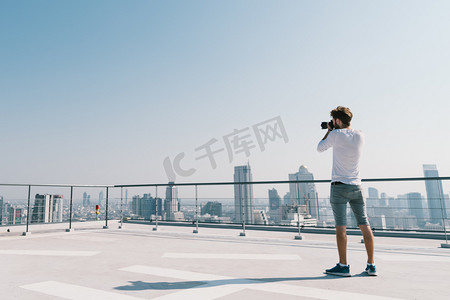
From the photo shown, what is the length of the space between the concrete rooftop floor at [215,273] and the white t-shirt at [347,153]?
0.61 meters

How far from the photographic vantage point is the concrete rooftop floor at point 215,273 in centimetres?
121

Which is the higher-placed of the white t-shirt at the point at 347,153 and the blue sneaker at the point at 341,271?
the white t-shirt at the point at 347,153

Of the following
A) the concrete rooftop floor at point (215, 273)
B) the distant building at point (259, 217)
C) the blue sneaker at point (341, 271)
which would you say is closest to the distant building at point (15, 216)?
the concrete rooftop floor at point (215, 273)

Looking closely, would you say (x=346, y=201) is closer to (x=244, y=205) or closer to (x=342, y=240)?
(x=342, y=240)

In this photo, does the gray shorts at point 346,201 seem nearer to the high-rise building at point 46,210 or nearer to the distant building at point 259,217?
the distant building at point 259,217

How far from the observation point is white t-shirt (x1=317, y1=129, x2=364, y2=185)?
1673mm

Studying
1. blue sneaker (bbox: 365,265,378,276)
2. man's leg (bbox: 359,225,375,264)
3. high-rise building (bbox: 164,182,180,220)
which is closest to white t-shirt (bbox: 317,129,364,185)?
man's leg (bbox: 359,225,375,264)

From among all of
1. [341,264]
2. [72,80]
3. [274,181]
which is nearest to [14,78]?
[72,80]

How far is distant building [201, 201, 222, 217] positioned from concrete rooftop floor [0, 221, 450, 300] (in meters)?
2.05

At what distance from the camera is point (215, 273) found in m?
1.61

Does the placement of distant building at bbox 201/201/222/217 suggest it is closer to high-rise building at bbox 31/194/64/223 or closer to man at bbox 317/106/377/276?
high-rise building at bbox 31/194/64/223

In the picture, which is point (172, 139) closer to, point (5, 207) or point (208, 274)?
point (5, 207)

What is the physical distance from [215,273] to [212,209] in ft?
10.4

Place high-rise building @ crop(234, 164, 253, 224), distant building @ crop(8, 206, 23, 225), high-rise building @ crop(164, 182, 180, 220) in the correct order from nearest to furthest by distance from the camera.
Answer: high-rise building @ crop(234, 164, 253, 224), distant building @ crop(8, 206, 23, 225), high-rise building @ crop(164, 182, 180, 220)
